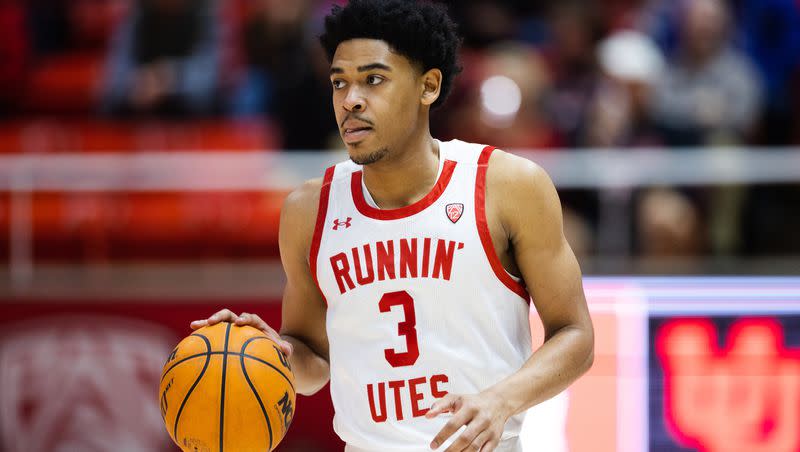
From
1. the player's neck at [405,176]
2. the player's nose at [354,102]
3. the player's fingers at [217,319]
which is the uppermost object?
the player's nose at [354,102]

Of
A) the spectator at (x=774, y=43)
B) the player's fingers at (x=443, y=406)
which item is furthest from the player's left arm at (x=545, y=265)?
the spectator at (x=774, y=43)

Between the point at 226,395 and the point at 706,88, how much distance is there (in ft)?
15.5

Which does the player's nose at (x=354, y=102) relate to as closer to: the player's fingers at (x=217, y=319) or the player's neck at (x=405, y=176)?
the player's neck at (x=405, y=176)

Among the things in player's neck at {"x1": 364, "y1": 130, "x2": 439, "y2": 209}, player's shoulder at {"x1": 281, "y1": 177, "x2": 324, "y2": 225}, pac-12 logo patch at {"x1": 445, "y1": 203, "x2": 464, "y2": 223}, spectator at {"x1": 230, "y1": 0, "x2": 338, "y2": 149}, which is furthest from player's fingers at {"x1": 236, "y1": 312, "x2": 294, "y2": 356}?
spectator at {"x1": 230, "y1": 0, "x2": 338, "y2": 149}

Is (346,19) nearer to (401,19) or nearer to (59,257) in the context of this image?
(401,19)

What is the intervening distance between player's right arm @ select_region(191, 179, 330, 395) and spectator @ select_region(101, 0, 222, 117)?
4051 mm

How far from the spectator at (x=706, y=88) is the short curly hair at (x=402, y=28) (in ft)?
12.2

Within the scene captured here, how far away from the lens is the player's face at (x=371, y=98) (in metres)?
3.47

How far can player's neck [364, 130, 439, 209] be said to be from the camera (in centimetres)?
361

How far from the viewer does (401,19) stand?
3.51 meters

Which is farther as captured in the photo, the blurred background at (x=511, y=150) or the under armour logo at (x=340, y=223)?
the blurred background at (x=511, y=150)

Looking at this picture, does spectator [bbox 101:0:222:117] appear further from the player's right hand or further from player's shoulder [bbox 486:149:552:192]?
player's shoulder [bbox 486:149:552:192]

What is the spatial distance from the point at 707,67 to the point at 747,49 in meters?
0.69

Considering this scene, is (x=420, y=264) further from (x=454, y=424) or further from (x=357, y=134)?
(x=454, y=424)
